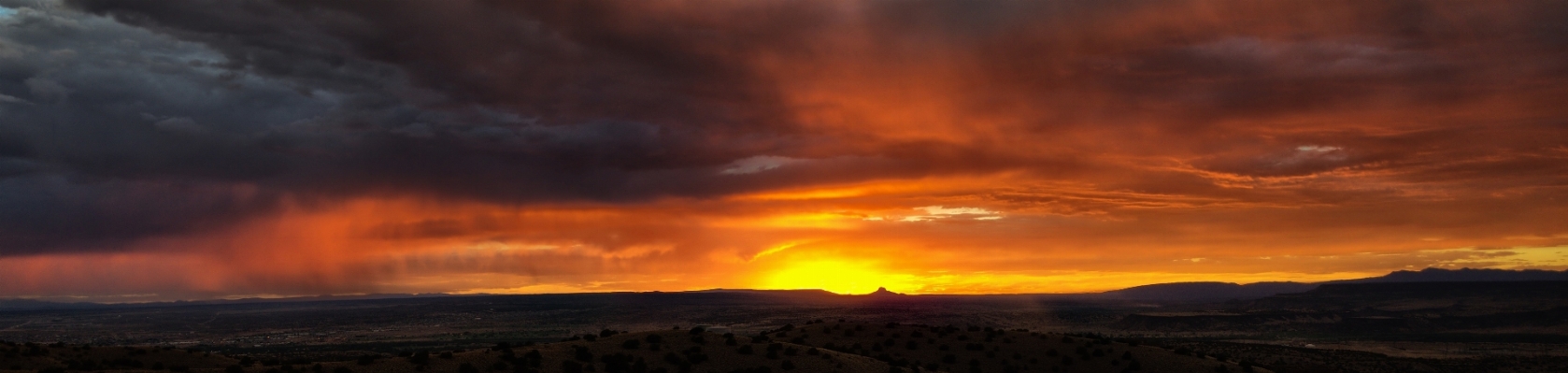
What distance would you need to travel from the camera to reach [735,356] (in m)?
55.2

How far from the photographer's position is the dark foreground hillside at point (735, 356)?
1933 inches

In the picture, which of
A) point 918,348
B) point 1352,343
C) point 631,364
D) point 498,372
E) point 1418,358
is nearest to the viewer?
point 498,372

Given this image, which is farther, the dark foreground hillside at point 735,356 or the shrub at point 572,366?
the dark foreground hillside at point 735,356

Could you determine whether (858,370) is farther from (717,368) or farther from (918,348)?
(918,348)

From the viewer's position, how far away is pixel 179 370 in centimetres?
5234

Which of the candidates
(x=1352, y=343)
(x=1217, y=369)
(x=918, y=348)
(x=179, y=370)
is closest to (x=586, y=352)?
(x=179, y=370)

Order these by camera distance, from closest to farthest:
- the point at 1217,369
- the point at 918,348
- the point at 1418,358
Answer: the point at 1217,369
the point at 918,348
the point at 1418,358

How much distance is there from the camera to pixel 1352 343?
155 metres

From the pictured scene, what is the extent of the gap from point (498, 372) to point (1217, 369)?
4576 cm

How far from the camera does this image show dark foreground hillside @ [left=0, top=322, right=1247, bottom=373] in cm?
4909

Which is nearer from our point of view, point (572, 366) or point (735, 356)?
point (572, 366)

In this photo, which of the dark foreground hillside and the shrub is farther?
the dark foreground hillside

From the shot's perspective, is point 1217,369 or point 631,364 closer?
point 631,364

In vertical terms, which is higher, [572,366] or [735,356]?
[735,356]
